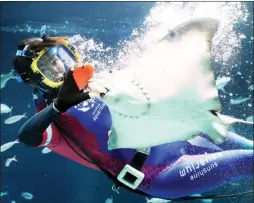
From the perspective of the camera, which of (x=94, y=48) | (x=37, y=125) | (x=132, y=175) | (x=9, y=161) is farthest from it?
(x=94, y=48)

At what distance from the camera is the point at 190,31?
147 cm

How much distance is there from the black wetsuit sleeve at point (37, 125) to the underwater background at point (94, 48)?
3.15 metres

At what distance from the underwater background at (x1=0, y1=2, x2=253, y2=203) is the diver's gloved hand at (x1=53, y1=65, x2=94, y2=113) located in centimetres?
332

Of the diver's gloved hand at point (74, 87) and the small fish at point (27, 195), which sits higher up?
the diver's gloved hand at point (74, 87)

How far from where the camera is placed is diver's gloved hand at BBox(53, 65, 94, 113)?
4.38 feet

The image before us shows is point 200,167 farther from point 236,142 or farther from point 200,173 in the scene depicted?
point 236,142

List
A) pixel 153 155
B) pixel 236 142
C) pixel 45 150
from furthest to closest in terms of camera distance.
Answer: pixel 45 150 → pixel 236 142 → pixel 153 155

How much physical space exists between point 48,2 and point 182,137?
373 centimetres

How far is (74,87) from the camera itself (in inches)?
54.4

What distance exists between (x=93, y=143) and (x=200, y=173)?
730 mm

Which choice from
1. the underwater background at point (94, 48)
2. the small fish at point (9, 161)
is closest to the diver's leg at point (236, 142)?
the underwater background at point (94, 48)

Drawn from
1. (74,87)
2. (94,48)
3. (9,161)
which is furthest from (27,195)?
(74,87)

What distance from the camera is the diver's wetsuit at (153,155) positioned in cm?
177

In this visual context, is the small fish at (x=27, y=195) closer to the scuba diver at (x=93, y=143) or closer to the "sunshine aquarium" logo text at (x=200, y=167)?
the scuba diver at (x=93, y=143)
